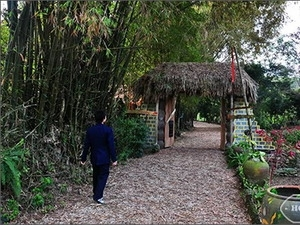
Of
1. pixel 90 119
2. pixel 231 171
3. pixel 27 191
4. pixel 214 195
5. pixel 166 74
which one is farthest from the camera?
pixel 166 74

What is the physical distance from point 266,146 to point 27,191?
688 centimetres

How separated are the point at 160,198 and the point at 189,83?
5221 mm

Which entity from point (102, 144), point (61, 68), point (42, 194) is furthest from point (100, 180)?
point (61, 68)

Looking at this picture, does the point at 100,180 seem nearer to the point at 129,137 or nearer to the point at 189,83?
the point at 129,137

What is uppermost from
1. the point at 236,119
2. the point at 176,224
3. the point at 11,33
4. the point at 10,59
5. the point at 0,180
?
the point at 11,33

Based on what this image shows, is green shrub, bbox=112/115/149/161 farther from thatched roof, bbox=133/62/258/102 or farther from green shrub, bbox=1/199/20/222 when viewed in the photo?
green shrub, bbox=1/199/20/222

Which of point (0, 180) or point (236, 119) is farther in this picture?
point (236, 119)

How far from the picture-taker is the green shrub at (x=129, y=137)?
304 inches

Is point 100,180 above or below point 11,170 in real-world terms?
below

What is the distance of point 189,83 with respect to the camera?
9445 mm

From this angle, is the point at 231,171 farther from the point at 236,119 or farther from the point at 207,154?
Answer: the point at 236,119

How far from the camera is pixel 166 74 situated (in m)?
9.53

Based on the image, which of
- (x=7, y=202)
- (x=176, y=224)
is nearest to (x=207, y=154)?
(x=176, y=224)

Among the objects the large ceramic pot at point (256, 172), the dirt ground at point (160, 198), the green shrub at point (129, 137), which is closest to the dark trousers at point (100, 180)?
the dirt ground at point (160, 198)
